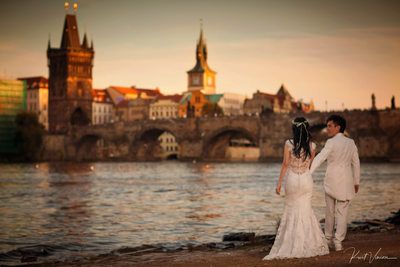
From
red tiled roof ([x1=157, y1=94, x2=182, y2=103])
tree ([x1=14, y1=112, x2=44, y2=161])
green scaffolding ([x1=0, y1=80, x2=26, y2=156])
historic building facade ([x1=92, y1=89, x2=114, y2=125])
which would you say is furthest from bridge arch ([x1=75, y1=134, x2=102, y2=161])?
red tiled roof ([x1=157, y1=94, x2=182, y2=103])

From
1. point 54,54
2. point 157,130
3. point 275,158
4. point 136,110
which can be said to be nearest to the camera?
point 275,158

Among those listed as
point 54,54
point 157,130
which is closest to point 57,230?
point 157,130

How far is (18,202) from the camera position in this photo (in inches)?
1233

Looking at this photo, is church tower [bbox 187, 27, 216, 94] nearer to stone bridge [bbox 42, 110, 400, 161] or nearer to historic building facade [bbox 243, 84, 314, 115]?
historic building facade [bbox 243, 84, 314, 115]

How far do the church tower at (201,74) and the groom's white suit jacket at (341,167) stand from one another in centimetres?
16013

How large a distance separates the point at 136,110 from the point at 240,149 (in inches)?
1940

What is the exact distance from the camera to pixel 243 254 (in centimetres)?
1132

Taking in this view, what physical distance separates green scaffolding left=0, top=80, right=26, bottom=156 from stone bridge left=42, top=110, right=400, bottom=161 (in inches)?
415

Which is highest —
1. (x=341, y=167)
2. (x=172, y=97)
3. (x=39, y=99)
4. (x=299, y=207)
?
(x=172, y=97)

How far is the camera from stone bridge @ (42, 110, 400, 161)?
271 feet

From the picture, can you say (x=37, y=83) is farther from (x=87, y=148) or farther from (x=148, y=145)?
(x=148, y=145)

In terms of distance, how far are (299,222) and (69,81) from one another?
120981 mm

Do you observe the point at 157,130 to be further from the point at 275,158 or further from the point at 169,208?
the point at 169,208

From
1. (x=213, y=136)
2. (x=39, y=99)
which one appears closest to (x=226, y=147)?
(x=213, y=136)
